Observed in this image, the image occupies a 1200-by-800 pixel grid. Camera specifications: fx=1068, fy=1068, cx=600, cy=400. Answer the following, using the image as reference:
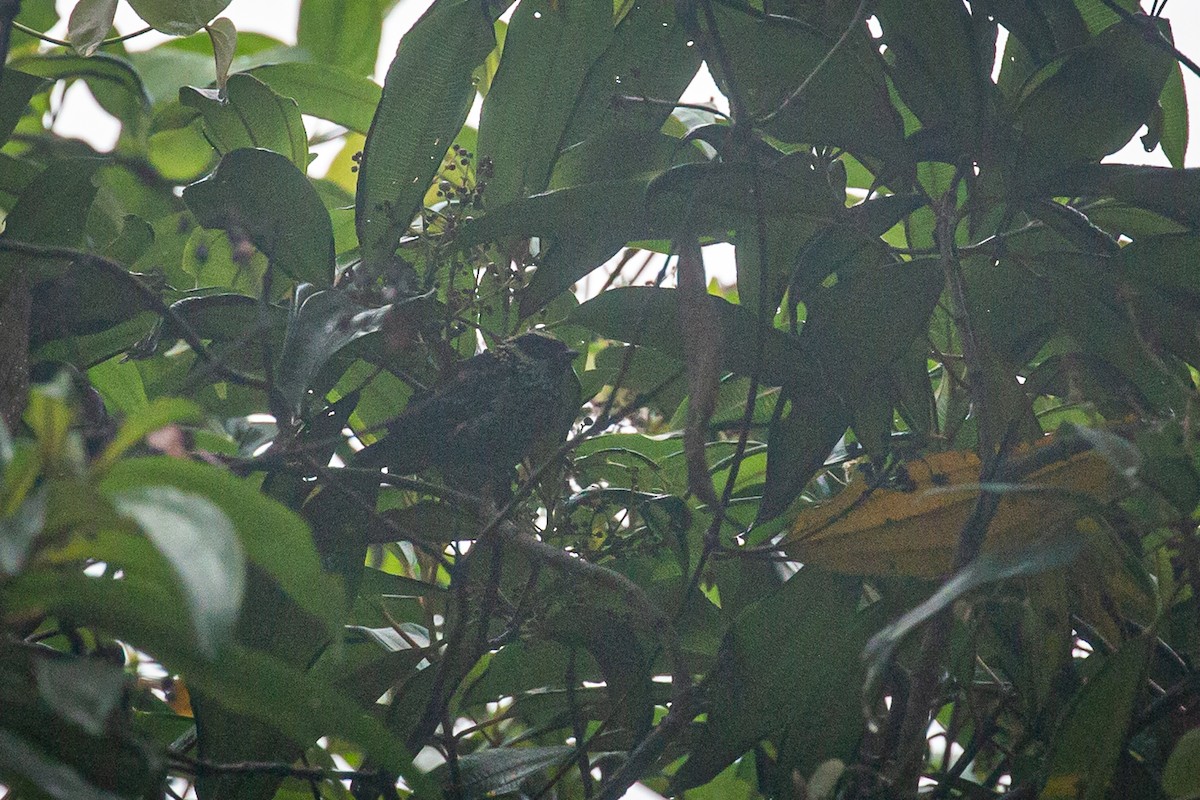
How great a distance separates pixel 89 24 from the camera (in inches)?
34.6

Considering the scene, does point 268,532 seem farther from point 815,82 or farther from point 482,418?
point 815,82

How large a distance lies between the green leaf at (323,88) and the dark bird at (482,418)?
404 mm

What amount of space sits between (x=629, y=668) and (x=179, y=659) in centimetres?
42

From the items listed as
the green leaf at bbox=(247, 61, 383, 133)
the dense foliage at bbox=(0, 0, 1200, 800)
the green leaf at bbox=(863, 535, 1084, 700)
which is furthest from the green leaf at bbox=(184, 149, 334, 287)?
the green leaf at bbox=(863, 535, 1084, 700)

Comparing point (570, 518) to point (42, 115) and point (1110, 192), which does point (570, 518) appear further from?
point (42, 115)

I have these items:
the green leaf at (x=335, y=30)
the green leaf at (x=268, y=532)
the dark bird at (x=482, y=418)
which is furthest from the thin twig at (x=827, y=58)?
the green leaf at (x=335, y=30)

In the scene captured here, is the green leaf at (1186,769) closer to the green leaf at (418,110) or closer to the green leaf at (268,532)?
the green leaf at (268,532)

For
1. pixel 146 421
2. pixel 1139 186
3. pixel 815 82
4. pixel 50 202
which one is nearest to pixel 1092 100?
pixel 1139 186

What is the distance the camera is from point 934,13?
76 centimetres

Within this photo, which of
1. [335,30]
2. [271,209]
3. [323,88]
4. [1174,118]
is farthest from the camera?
[335,30]

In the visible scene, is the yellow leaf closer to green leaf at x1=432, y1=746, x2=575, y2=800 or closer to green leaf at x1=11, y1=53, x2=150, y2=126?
green leaf at x1=432, y1=746, x2=575, y2=800

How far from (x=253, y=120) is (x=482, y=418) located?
38 centimetres

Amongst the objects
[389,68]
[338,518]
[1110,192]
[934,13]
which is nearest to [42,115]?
[389,68]

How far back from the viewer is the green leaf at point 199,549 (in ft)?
1.14
